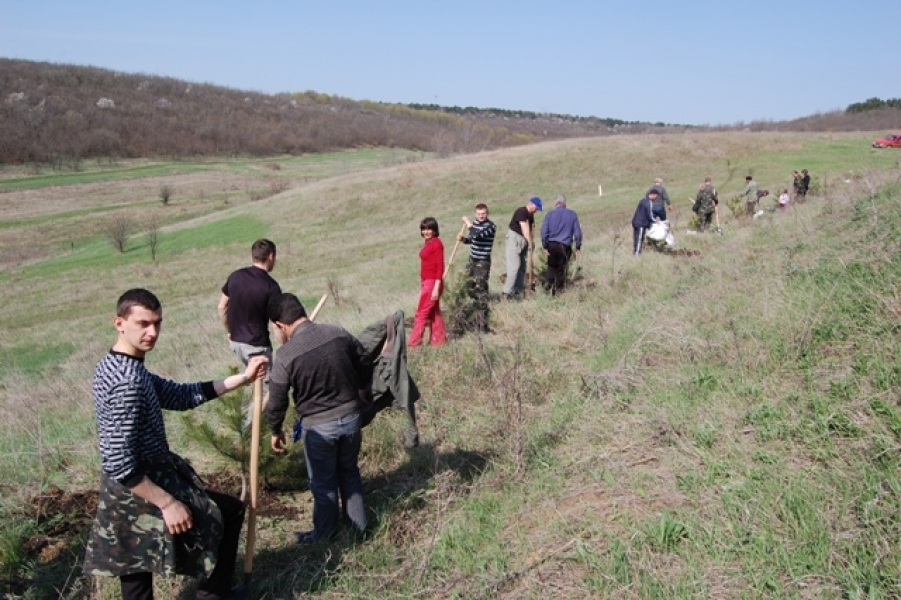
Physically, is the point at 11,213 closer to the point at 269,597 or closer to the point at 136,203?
the point at 136,203

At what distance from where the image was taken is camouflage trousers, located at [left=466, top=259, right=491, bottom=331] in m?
8.15

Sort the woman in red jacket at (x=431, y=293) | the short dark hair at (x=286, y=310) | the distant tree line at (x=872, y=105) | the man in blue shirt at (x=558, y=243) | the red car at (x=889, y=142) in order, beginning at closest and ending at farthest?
the short dark hair at (x=286, y=310), the woman in red jacket at (x=431, y=293), the man in blue shirt at (x=558, y=243), the red car at (x=889, y=142), the distant tree line at (x=872, y=105)

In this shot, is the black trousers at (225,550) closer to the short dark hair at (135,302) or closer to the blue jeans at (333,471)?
the blue jeans at (333,471)

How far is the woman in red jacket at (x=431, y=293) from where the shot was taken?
774 cm

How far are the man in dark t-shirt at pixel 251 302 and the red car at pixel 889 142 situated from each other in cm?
4087

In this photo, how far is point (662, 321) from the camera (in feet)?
21.6

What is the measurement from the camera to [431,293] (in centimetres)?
776

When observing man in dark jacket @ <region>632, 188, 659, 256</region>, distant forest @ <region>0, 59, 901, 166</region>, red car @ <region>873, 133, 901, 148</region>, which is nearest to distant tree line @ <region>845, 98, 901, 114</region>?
distant forest @ <region>0, 59, 901, 166</region>

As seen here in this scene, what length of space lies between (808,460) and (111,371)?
3661 millimetres

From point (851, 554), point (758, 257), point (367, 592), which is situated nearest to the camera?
point (851, 554)

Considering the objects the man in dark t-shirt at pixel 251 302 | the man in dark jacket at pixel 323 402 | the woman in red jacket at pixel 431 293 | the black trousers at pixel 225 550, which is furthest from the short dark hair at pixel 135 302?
the woman in red jacket at pixel 431 293

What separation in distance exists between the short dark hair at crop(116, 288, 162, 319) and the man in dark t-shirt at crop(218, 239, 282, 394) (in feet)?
7.85

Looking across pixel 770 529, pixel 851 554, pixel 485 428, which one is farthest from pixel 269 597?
pixel 851 554

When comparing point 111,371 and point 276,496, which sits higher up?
point 111,371
